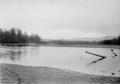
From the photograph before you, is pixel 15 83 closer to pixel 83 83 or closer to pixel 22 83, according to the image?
pixel 22 83

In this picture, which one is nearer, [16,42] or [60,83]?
[60,83]

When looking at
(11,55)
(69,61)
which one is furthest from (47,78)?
(11,55)

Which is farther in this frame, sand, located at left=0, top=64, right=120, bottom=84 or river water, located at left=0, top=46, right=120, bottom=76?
river water, located at left=0, top=46, right=120, bottom=76

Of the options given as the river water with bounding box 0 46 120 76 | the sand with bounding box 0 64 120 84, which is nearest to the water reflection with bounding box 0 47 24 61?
the river water with bounding box 0 46 120 76

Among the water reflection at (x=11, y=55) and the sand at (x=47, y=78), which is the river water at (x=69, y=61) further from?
the sand at (x=47, y=78)

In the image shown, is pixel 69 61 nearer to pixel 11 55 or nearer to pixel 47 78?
pixel 11 55

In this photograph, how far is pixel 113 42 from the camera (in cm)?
10669

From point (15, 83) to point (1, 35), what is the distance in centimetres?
10593

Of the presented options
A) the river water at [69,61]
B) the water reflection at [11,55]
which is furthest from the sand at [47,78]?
the water reflection at [11,55]

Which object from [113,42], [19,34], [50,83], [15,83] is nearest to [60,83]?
[50,83]

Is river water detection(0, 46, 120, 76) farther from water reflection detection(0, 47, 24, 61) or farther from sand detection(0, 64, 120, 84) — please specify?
sand detection(0, 64, 120, 84)

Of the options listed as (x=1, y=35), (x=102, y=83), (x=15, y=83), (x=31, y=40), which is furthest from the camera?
(x=31, y=40)

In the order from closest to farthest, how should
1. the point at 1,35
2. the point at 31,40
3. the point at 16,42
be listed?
the point at 1,35
the point at 16,42
the point at 31,40

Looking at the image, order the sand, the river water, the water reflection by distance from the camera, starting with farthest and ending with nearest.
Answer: the water reflection < the river water < the sand
